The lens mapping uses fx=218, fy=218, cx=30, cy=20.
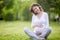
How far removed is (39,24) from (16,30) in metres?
0.23

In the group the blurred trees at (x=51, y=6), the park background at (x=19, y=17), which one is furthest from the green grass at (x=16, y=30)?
the blurred trees at (x=51, y=6)

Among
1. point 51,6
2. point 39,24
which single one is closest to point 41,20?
point 39,24

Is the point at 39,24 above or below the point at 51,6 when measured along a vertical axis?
below

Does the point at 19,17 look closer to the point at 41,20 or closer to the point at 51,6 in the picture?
the point at 41,20

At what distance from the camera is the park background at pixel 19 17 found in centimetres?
210

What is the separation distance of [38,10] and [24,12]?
15 centimetres

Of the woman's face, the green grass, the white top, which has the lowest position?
the green grass

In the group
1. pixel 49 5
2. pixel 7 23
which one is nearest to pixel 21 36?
pixel 7 23

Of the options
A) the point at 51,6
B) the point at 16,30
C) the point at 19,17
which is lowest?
the point at 16,30

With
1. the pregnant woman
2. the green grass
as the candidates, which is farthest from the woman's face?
the green grass

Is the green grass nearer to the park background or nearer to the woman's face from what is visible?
the park background

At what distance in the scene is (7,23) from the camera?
7.02 feet

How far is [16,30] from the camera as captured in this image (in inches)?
83.6

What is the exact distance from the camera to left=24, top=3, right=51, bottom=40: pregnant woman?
6.82 ft
